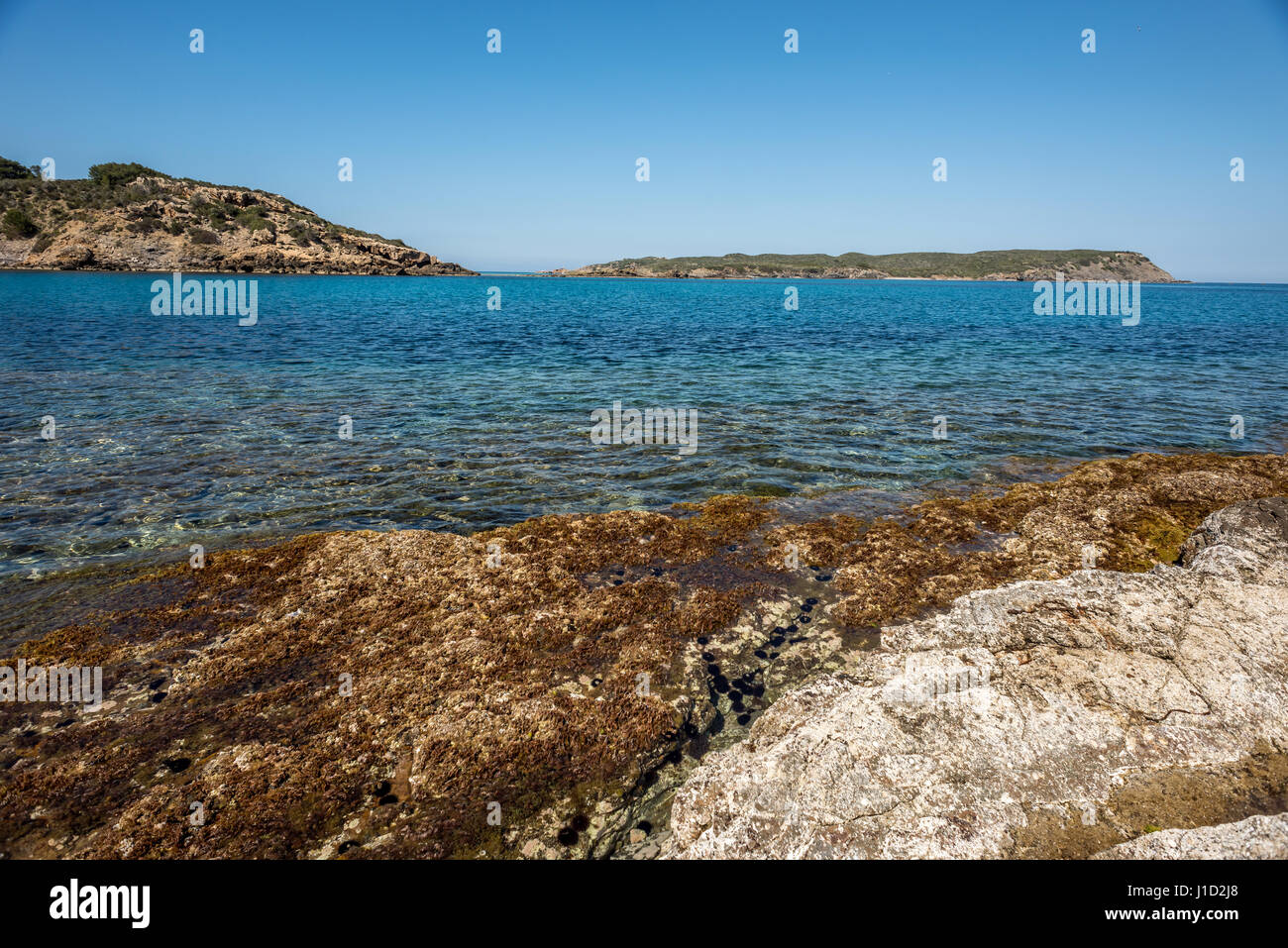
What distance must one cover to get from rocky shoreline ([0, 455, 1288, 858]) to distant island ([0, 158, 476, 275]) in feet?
568

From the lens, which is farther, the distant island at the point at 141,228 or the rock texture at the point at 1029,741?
the distant island at the point at 141,228

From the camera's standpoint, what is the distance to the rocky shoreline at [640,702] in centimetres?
580

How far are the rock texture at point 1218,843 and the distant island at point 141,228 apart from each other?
18371cm

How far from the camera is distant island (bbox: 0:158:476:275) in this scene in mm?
126250

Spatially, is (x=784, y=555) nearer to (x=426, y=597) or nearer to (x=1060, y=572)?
(x=1060, y=572)

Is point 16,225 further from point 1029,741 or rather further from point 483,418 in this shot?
point 1029,741

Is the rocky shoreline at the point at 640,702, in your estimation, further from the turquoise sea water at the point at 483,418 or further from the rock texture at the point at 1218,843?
the turquoise sea water at the point at 483,418

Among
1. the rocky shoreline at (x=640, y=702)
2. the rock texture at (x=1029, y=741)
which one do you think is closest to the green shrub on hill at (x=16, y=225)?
the rocky shoreline at (x=640, y=702)

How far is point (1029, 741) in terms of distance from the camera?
630 cm

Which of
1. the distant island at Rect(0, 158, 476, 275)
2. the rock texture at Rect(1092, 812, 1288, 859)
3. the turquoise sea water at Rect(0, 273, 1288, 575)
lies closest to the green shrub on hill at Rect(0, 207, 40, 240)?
the distant island at Rect(0, 158, 476, 275)

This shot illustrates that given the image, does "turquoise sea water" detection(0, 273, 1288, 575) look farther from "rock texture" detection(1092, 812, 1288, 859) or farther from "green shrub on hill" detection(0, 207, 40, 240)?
"green shrub on hill" detection(0, 207, 40, 240)
